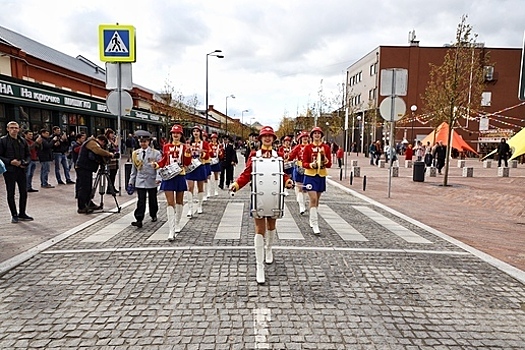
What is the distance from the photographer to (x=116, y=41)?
383 inches

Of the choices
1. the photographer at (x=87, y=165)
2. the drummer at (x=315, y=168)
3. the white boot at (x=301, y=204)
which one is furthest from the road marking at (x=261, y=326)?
the photographer at (x=87, y=165)

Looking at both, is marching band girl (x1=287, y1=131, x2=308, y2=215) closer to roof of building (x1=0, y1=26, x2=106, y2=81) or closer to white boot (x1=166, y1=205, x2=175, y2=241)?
white boot (x1=166, y1=205, x2=175, y2=241)

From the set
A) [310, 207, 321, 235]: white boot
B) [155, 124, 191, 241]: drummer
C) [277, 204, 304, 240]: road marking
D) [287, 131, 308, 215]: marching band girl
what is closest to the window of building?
[287, 131, 308, 215]: marching band girl

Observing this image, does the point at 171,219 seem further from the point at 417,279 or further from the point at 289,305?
the point at 417,279

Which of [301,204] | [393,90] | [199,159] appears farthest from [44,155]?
[393,90]

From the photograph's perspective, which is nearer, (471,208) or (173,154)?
(173,154)

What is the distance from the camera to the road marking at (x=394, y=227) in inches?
276

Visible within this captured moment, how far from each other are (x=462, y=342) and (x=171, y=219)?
15.2 feet

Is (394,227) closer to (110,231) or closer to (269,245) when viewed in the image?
(269,245)

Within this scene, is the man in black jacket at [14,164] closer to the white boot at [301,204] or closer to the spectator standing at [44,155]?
the spectator standing at [44,155]

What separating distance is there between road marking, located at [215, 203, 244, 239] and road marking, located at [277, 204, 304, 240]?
0.77m

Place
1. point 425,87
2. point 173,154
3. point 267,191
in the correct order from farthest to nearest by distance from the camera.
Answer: point 425,87, point 173,154, point 267,191

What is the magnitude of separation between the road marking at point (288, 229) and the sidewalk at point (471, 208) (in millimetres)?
2925

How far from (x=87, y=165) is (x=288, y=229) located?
4.70 metres
